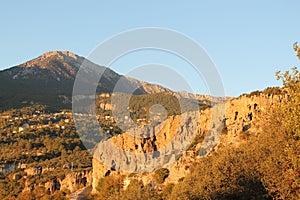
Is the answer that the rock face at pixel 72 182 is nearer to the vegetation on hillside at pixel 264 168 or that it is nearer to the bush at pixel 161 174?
the bush at pixel 161 174

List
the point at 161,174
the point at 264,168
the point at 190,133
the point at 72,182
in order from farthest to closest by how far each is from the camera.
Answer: the point at 72,182 < the point at 190,133 < the point at 161,174 < the point at 264,168

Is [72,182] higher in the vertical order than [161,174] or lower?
lower

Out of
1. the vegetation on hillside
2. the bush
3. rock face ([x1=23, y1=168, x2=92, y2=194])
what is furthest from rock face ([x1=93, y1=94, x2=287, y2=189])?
the vegetation on hillside

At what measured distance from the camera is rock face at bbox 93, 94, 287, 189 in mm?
59500

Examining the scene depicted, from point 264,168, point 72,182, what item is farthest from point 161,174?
point 72,182

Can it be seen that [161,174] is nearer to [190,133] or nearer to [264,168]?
[190,133]

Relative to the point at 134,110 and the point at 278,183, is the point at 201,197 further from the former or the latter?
the point at 134,110

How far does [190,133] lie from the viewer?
227ft

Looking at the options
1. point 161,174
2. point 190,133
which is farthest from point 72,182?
point 161,174

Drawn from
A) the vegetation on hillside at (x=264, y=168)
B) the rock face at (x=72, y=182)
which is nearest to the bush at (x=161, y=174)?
the vegetation on hillside at (x=264, y=168)

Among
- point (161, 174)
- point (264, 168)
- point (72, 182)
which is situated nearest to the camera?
point (264, 168)

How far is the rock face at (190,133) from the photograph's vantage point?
59.5 metres

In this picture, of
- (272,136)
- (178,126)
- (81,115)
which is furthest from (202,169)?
(81,115)

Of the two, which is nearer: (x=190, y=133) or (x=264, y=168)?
(x=264, y=168)
